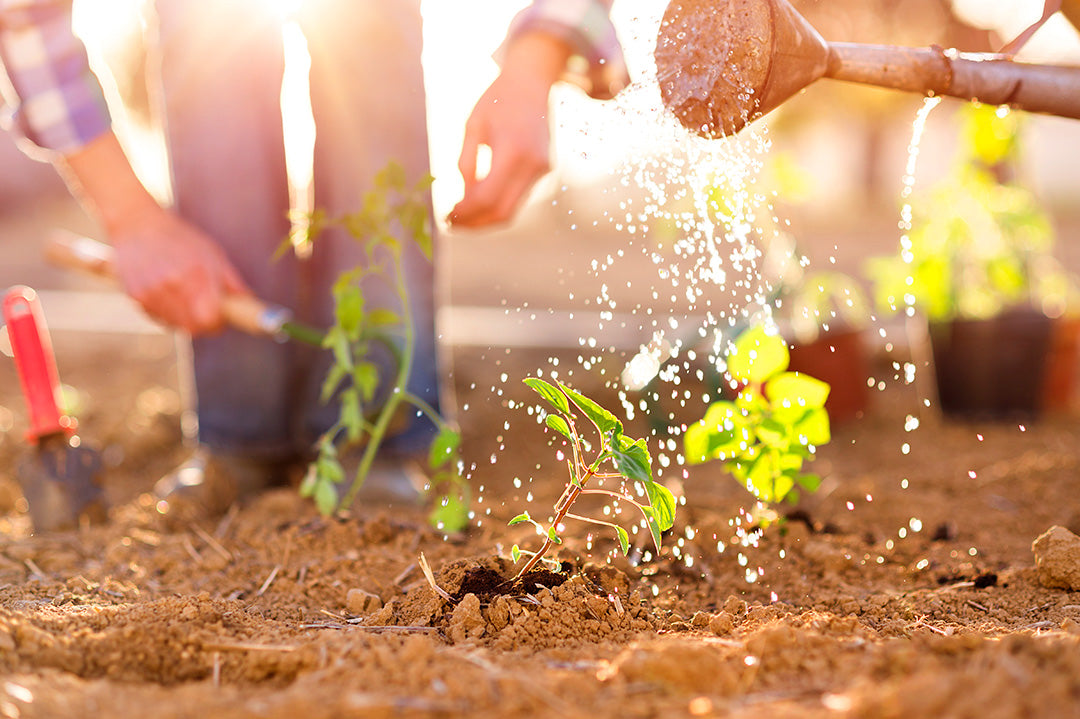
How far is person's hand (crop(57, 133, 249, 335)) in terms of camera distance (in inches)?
72.5

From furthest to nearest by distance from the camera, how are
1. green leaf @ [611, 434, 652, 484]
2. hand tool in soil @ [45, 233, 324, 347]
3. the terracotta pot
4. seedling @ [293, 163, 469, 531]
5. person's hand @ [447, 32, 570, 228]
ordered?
the terracotta pot < hand tool in soil @ [45, 233, 324, 347] < person's hand @ [447, 32, 570, 228] < seedling @ [293, 163, 469, 531] < green leaf @ [611, 434, 652, 484]

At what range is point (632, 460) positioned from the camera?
1136 millimetres

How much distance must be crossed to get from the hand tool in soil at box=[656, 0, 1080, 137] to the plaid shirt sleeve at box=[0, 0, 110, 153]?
3.86 ft

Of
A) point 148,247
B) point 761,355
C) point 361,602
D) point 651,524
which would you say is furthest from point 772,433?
point 148,247

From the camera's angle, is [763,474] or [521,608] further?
[763,474]

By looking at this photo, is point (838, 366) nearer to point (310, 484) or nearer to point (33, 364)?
point (310, 484)

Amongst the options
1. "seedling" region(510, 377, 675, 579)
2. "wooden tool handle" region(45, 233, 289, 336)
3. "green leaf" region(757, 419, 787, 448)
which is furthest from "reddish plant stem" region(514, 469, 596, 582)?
"wooden tool handle" region(45, 233, 289, 336)

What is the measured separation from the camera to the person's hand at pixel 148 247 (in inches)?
72.5

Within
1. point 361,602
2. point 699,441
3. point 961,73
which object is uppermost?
point 961,73

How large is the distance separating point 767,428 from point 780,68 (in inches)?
20.4

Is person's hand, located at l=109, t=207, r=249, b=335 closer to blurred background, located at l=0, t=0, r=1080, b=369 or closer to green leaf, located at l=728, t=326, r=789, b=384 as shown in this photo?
blurred background, located at l=0, t=0, r=1080, b=369

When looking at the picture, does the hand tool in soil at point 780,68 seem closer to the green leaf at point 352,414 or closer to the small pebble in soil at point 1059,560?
the small pebble in soil at point 1059,560

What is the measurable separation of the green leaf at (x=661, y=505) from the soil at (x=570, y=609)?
14 centimetres

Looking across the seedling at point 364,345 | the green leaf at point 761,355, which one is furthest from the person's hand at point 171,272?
the green leaf at point 761,355
